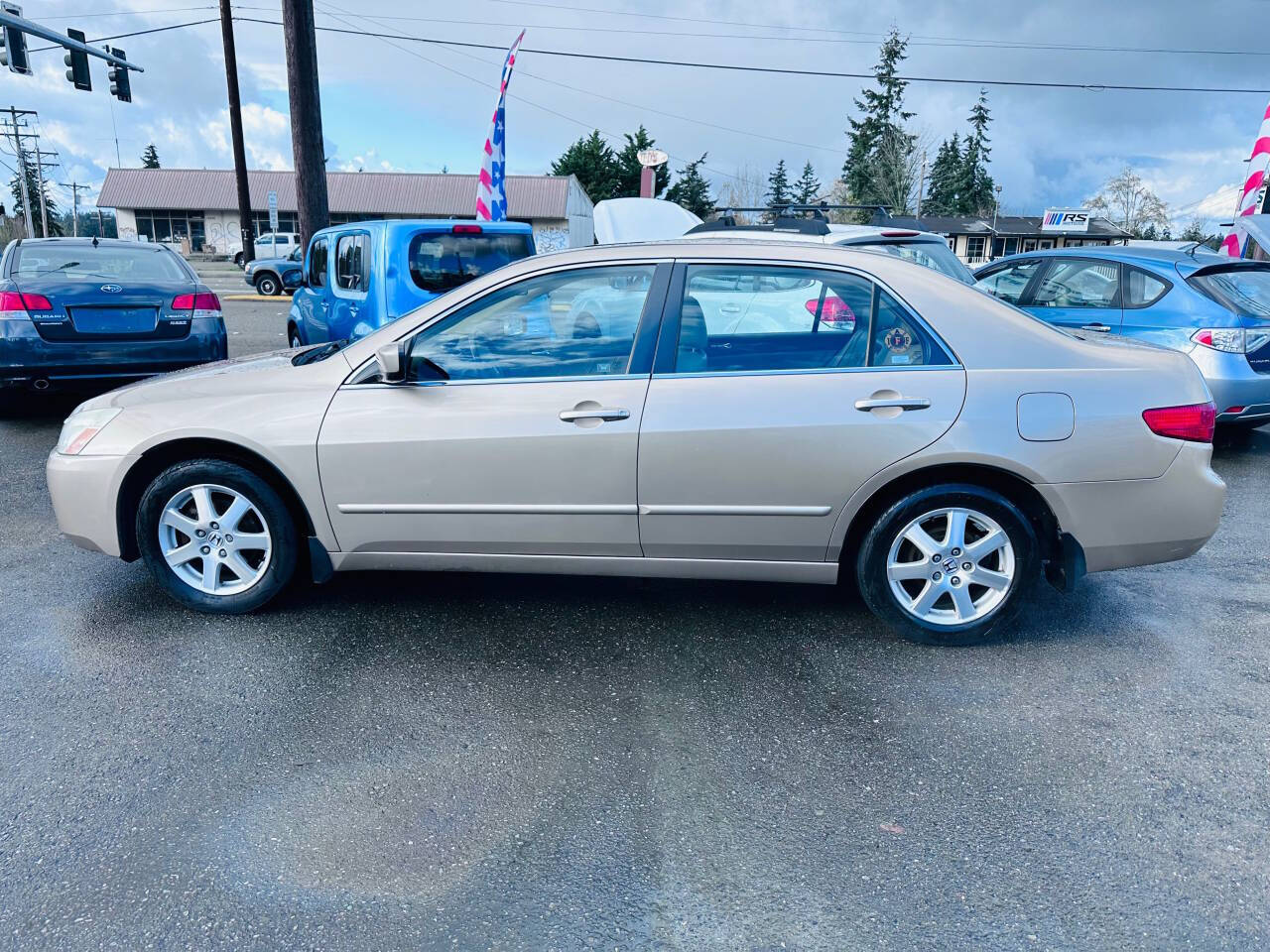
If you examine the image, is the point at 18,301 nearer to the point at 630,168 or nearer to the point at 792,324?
the point at 792,324

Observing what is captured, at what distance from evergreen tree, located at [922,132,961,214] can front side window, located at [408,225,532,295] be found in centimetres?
7630

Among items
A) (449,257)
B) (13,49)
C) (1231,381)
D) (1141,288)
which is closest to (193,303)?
(449,257)

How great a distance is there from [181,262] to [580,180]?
2029 inches

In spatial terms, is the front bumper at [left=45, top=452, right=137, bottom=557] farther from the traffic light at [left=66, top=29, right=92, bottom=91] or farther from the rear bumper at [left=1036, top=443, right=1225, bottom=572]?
the traffic light at [left=66, top=29, right=92, bottom=91]

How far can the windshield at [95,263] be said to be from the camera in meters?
7.30

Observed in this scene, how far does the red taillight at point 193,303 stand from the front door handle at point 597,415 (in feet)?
17.3

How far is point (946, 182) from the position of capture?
77.2 metres

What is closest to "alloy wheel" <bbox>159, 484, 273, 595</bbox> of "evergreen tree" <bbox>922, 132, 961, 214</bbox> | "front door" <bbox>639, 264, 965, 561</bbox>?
"front door" <bbox>639, 264, 965, 561</bbox>

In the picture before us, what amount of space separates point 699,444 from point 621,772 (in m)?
1.28

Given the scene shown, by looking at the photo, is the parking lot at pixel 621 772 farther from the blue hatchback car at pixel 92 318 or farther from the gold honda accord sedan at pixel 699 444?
the blue hatchback car at pixel 92 318

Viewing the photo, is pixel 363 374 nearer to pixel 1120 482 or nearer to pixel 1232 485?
pixel 1120 482

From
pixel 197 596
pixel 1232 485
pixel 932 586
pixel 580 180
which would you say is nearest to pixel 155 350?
pixel 197 596

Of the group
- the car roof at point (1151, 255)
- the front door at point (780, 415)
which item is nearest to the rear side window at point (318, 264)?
the front door at point (780, 415)

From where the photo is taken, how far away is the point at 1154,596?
14.5 feet
